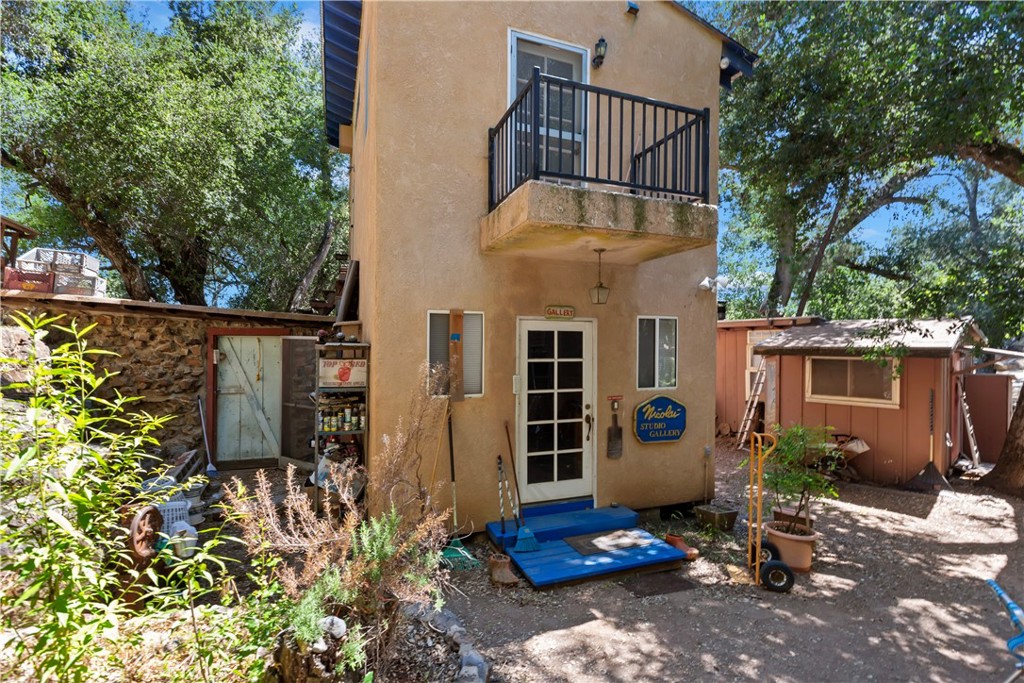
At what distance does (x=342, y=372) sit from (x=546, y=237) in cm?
245

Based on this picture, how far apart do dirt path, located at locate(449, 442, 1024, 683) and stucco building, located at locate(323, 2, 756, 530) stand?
4.64 ft

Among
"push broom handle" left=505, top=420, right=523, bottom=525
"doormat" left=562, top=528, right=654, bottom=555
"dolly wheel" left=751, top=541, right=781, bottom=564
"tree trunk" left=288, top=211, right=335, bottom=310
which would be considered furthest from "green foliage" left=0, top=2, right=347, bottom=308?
"dolly wheel" left=751, top=541, right=781, bottom=564

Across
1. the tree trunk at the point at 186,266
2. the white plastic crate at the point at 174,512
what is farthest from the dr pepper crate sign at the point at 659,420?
the tree trunk at the point at 186,266

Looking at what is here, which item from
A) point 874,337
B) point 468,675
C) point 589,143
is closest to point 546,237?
point 589,143

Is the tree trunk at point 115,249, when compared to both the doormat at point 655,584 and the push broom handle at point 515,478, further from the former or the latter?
the doormat at point 655,584

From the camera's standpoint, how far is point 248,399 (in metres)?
8.73

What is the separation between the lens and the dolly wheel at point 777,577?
4629mm

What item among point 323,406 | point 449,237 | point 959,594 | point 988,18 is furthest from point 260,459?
point 988,18

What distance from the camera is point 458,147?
17.9 feet

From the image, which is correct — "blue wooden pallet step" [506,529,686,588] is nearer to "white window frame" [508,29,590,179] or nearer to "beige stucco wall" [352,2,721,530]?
"beige stucco wall" [352,2,721,530]

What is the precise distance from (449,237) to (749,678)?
4456mm

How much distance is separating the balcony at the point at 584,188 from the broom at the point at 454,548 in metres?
2.09

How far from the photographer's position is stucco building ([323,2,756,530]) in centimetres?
509

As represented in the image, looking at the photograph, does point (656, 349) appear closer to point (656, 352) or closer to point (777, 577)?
point (656, 352)
